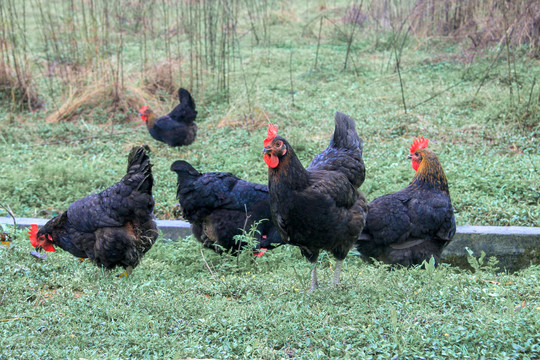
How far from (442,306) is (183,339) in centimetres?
167

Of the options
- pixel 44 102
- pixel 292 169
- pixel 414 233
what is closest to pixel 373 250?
pixel 414 233

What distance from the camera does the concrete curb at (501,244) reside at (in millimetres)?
5004

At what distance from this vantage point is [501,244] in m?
5.05

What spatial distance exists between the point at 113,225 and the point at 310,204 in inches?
75.7

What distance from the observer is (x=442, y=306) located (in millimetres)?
3381

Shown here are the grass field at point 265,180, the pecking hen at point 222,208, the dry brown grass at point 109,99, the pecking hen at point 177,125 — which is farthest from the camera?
the dry brown grass at point 109,99

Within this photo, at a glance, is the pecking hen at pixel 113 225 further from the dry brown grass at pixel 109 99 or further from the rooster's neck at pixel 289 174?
the dry brown grass at pixel 109 99

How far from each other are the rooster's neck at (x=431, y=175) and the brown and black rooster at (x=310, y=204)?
3.73 ft

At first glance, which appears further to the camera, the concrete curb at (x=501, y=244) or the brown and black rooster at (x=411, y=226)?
the concrete curb at (x=501, y=244)

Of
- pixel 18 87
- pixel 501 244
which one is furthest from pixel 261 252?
pixel 18 87

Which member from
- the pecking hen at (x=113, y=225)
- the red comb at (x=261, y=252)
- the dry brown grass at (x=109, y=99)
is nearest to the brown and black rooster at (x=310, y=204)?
the red comb at (x=261, y=252)

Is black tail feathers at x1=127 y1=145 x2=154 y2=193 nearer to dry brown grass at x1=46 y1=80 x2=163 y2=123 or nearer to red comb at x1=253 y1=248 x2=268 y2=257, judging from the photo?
red comb at x1=253 y1=248 x2=268 y2=257

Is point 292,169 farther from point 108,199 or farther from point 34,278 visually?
point 34,278

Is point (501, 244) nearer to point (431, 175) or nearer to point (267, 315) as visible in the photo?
point (431, 175)
